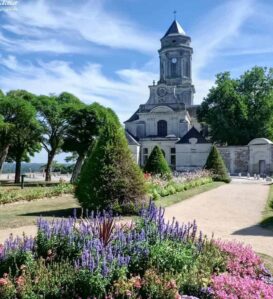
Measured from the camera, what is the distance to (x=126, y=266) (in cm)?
Result: 470

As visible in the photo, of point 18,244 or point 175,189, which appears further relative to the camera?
point 175,189

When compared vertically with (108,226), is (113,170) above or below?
above

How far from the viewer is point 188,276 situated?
16.0ft

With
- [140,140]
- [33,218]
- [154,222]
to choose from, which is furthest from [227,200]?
[140,140]

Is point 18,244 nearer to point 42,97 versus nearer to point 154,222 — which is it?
point 154,222

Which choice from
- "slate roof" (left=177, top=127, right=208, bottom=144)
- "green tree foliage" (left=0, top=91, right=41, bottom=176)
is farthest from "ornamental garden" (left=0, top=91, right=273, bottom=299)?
"slate roof" (left=177, top=127, right=208, bottom=144)

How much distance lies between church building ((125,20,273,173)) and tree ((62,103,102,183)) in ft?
40.1

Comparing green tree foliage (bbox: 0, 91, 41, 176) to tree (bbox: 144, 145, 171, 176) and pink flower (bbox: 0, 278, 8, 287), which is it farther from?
pink flower (bbox: 0, 278, 8, 287)

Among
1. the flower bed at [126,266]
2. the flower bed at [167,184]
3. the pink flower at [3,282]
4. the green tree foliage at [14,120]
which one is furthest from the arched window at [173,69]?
the pink flower at [3,282]

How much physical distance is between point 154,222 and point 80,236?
3.61ft

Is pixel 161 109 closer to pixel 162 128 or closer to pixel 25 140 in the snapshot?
pixel 162 128

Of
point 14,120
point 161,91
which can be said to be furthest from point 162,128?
point 14,120

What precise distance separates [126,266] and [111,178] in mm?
7001

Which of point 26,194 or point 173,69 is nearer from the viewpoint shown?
point 26,194
